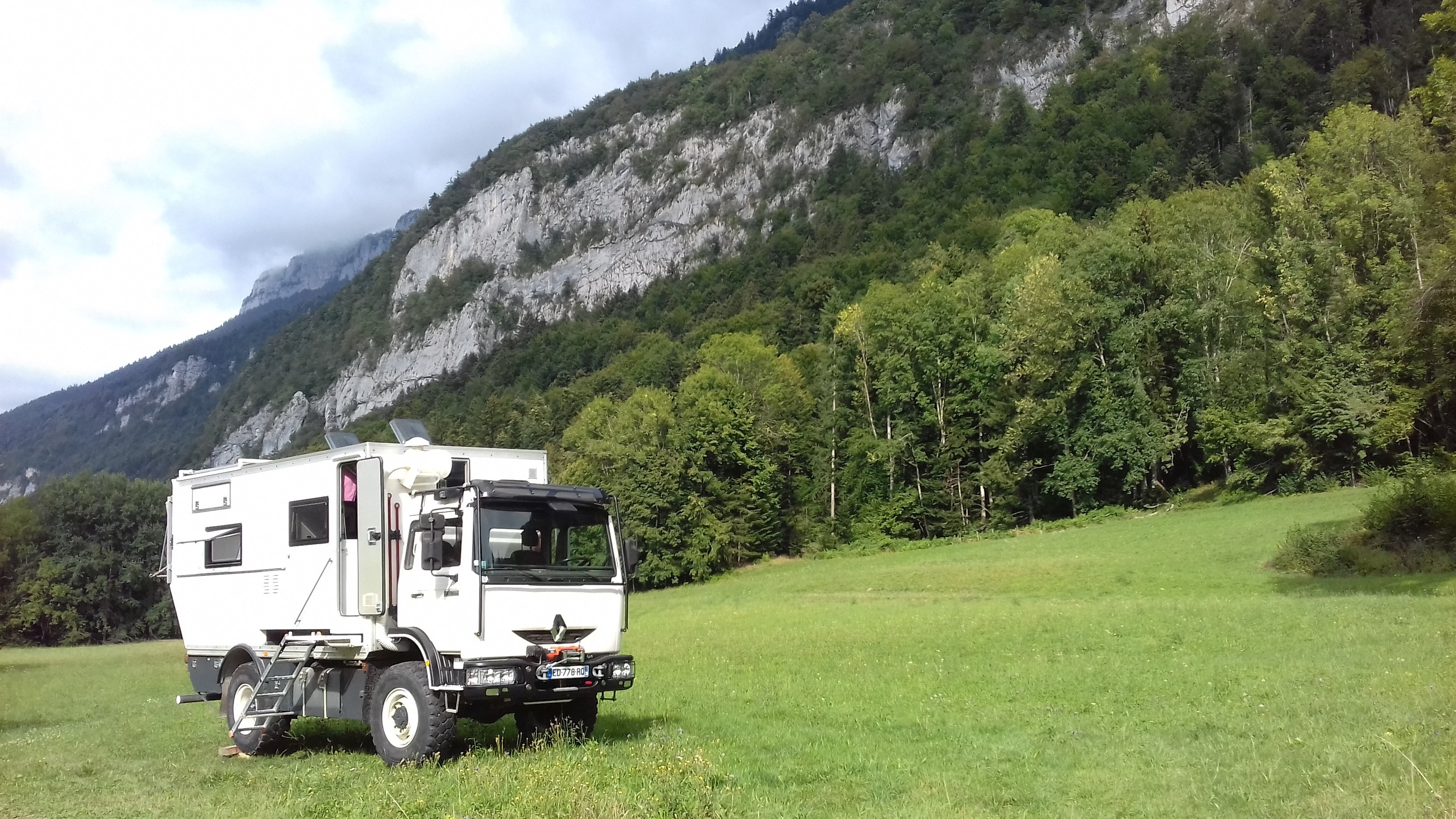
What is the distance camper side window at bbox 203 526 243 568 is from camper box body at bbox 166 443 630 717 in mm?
28

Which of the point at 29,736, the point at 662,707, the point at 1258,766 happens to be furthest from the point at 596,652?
the point at 29,736

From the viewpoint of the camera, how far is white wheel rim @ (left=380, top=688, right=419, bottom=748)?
1252cm

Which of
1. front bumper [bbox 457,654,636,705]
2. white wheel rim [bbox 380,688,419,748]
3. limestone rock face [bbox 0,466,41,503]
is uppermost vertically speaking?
limestone rock face [bbox 0,466,41,503]

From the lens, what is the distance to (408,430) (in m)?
14.4

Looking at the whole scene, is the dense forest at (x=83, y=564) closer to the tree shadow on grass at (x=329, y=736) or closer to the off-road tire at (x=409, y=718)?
the tree shadow on grass at (x=329, y=736)

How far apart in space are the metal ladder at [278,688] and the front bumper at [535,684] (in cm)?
323

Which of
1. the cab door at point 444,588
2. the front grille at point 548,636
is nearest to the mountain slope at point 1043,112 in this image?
the front grille at point 548,636

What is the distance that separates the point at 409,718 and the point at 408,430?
4153 mm

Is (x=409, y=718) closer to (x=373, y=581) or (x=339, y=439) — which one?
(x=373, y=581)

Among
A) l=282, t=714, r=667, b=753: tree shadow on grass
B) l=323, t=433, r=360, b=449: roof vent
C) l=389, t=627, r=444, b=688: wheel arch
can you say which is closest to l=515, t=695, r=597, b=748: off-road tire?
l=282, t=714, r=667, b=753: tree shadow on grass

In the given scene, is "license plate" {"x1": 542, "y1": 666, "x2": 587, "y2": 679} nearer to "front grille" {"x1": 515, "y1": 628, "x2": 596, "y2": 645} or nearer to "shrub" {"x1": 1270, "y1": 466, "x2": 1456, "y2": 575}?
"front grille" {"x1": 515, "y1": 628, "x2": 596, "y2": 645}

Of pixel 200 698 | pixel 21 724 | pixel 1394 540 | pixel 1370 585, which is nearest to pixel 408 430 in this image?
pixel 200 698

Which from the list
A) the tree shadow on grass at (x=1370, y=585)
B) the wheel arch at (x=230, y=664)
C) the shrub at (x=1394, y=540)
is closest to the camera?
the wheel arch at (x=230, y=664)

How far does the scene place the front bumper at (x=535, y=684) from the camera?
1202 cm
